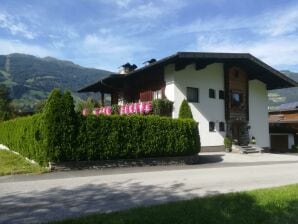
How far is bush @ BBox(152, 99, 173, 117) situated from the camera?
92.1 ft

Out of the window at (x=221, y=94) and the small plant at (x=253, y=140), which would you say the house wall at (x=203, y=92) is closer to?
the window at (x=221, y=94)

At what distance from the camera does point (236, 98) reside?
3350 centimetres

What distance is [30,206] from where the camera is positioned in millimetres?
8922

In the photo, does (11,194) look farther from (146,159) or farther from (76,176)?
(146,159)

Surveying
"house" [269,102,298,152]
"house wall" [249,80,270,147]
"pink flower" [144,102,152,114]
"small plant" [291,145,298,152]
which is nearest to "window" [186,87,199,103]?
"pink flower" [144,102,152,114]

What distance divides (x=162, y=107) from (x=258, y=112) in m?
11.4

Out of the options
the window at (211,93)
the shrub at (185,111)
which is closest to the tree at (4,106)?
the window at (211,93)

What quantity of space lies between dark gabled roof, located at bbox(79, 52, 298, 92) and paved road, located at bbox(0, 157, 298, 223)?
43.9 feet

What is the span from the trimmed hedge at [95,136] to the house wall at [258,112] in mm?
13989

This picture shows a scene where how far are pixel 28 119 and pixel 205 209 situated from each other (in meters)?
14.2

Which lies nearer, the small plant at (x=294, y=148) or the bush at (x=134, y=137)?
the bush at (x=134, y=137)

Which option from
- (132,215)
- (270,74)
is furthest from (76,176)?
(270,74)

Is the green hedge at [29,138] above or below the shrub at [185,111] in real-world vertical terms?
below

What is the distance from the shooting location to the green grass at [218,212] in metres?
7.30
